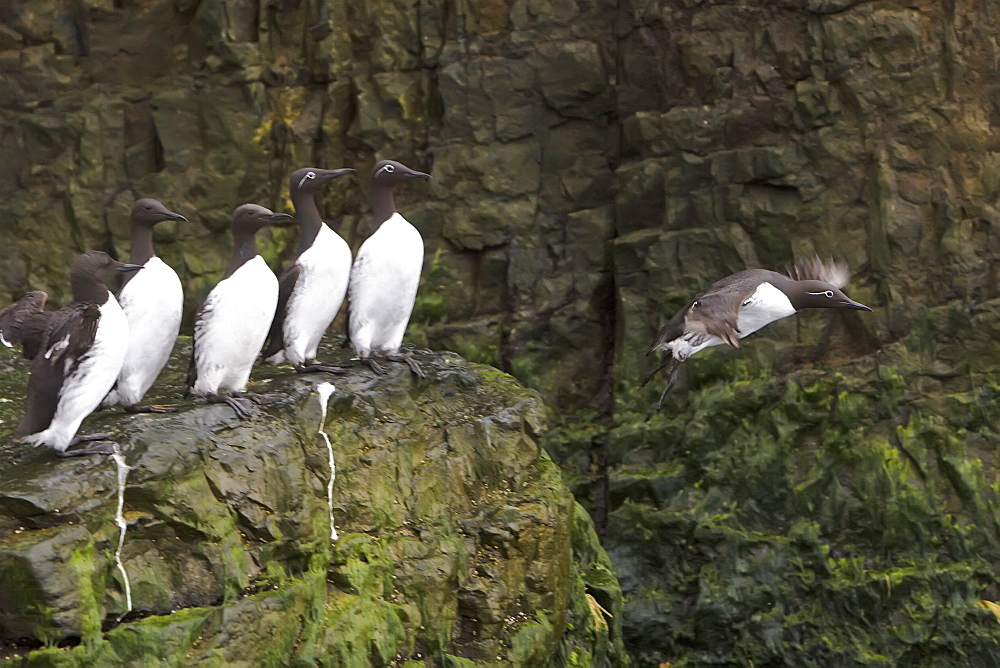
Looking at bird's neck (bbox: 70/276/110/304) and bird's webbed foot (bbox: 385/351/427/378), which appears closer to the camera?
bird's neck (bbox: 70/276/110/304)

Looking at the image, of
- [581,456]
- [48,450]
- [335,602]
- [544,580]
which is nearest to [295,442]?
[335,602]

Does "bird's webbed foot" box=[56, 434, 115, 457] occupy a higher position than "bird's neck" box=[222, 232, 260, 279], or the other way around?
"bird's neck" box=[222, 232, 260, 279]

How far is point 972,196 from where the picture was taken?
11445 mm

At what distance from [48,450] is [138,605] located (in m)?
0.86

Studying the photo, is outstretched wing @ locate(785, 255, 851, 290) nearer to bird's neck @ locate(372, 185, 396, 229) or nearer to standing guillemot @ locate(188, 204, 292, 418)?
bird's neck @ locate(372, 185, 396, 229)

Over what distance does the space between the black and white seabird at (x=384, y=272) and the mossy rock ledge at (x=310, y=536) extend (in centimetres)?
31

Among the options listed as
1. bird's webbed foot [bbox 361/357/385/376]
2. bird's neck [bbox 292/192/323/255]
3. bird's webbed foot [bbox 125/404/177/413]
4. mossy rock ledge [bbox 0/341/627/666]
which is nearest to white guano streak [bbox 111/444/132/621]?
mossy rock ledge [bbox 0/341/627/666]

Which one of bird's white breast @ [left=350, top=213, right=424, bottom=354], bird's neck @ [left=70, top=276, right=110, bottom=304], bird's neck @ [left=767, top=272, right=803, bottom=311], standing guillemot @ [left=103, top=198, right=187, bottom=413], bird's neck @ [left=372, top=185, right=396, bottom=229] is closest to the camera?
bird's neck @ [left=70, top=276, right=110, bottom=304]

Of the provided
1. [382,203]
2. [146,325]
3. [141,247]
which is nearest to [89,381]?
[146,325]

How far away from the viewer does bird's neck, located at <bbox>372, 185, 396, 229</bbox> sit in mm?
7465

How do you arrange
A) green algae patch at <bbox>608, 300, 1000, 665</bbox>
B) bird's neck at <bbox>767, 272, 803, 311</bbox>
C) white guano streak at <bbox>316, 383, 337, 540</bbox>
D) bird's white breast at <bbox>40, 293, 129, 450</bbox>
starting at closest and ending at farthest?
bird's white breast at <bbox>40, 293, 129, 450</bbox> < white guano streak at <bbox>316, 383, 337, 540</bbox> < bird's neck at <bbox>767, 272, 803, 311</bbox> < green algae patch at <bbox>608, 300, 1000, 665</bbox>

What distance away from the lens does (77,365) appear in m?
5.89

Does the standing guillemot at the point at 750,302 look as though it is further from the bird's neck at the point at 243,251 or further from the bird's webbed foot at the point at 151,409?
the bird's webbed foot at the point at 151,409

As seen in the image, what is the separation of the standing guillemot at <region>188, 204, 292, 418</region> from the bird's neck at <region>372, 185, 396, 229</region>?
88cm
